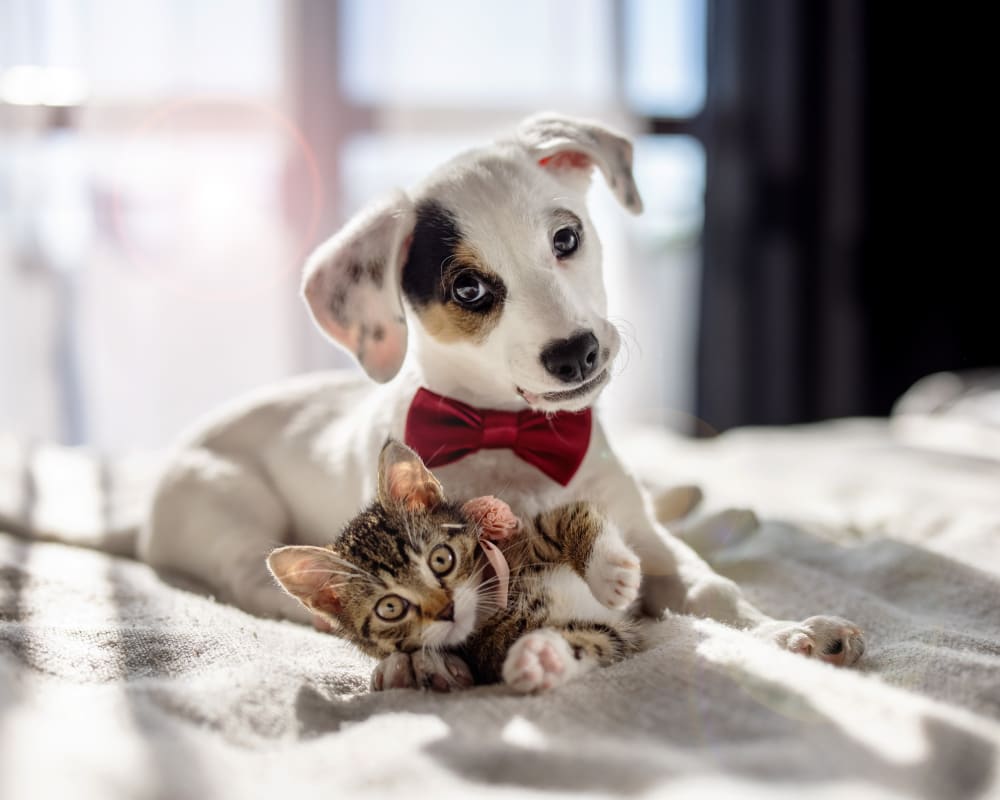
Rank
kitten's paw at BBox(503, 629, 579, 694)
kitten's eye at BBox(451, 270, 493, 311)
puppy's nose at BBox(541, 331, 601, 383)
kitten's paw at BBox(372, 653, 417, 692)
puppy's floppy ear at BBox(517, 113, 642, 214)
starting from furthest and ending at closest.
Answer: puppy's floppy ear at BBox(517, 113, 642, 214) → kitten's eye at BBox(451, 270, 493, 311) → puppy's nose at BBox(541, 331, 601, 383) → kitten's paw at BBox(372, 653, 417, 692) → kitten's paw at BBox(503, 629, 579, 694)

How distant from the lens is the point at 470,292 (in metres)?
1.40

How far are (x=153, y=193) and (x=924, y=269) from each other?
3.47 m

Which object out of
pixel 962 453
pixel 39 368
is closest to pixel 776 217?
pixel 962 453

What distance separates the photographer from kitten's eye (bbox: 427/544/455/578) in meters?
1.07

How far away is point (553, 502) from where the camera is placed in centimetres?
137

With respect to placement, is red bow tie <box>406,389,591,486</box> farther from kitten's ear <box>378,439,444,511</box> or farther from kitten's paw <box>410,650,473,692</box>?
kitten's paw <box>410,650,473,692</box>

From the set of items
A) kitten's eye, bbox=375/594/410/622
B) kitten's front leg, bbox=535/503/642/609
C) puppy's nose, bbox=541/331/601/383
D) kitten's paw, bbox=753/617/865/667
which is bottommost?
kitten's paw, bbox=753/617/865/667

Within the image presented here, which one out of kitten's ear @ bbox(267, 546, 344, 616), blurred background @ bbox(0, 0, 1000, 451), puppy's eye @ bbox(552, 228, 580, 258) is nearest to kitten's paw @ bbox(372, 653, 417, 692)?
kitten's ear @ bbox(267, 546, 344, 616)

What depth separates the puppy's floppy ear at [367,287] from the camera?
4.68ft

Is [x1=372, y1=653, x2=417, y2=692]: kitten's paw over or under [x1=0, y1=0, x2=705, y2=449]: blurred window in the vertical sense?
under

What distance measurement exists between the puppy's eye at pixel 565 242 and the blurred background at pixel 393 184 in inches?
83.8

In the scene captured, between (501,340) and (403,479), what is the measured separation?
306mm

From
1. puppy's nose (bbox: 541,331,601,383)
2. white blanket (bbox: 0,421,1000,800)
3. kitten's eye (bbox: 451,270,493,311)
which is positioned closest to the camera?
white blanket (bbox: 0,421,1000,800)

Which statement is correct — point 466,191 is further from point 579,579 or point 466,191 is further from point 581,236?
point 579,579
